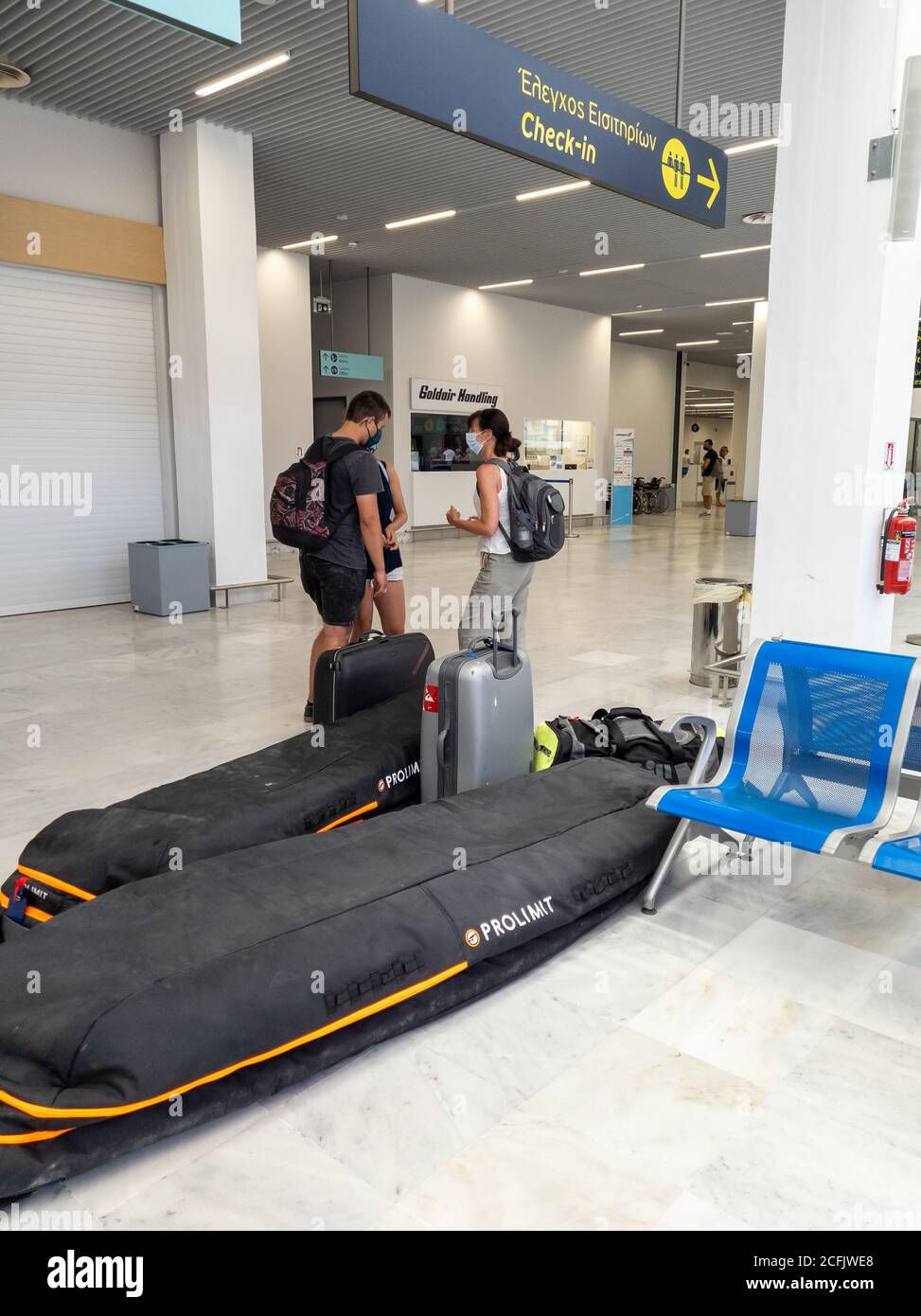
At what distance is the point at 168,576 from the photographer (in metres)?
8.16

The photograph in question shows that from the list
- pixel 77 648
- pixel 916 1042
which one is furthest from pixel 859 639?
pixel 77 648

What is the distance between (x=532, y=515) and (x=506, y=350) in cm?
1345

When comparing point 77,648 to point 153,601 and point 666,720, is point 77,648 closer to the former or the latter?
point 153,601

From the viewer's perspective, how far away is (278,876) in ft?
7.63

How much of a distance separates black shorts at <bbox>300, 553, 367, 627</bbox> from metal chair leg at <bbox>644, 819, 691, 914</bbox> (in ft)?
7.50

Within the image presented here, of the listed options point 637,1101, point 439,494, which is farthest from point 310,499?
point 439,494

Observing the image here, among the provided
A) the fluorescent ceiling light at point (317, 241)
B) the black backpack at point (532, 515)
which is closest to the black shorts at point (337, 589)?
the black backpack at point (532, 515)

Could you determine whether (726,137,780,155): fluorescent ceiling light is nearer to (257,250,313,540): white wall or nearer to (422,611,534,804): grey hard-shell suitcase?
(257,250,313,540): white wall

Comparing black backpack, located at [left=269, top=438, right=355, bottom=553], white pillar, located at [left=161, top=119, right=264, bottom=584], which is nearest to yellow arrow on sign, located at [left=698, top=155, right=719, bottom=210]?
black backpack, located at [left=269, top=438, right=355, bottom=553]

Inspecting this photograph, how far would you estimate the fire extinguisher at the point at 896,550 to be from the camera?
3.38 metres

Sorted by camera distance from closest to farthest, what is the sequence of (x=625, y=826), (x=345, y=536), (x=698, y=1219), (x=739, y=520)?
(x=698, y=1219) < (x=625, y=826) < (x=345, y=536) < (x=739, y=520)

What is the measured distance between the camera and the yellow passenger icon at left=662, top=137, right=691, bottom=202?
470 centimetres

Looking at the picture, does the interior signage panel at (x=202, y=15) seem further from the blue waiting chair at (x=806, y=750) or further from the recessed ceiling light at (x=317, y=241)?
the recessed ceiling light at (x=317, y=241)
